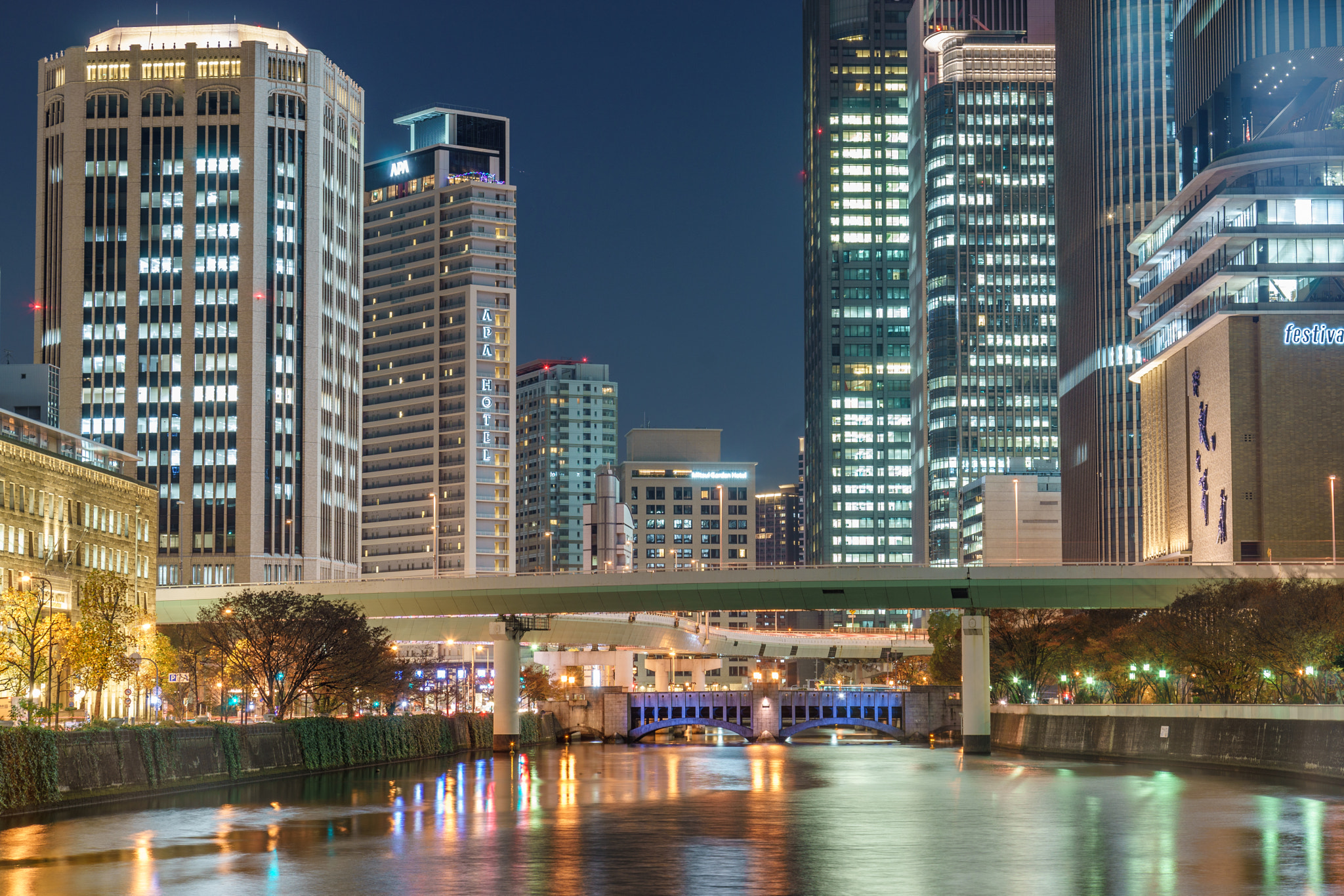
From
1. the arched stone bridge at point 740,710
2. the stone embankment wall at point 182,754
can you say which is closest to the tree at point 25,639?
the stone embankment wall at point 182,754

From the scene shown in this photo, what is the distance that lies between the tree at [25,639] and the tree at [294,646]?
1361cm

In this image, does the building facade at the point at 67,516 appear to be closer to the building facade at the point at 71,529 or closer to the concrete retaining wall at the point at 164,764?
the building facade at the point at 71,529

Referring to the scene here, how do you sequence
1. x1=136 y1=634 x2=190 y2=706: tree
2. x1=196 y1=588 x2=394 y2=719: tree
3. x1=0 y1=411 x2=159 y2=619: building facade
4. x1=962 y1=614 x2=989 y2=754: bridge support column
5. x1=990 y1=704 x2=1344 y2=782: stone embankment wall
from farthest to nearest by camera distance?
x1=962 y1=614 x2=989 y2=754: bridge support column → x1=0 y1=411 x2=159 y2=619: building facade → x1=196 y1=588 x2=394 y2=719: tree → x1=136 y1=634 x2=190 y2=706: tree → x1=990 y1=704 x2=1344 y2=782: stone embankment wall

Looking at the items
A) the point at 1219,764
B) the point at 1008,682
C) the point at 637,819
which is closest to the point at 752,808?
the point at 637,819

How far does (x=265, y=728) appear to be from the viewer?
96000 millimetres

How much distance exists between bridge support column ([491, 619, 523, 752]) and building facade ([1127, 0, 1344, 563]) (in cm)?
6919

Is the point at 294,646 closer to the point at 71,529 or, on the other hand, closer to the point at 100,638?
the point at 100,638

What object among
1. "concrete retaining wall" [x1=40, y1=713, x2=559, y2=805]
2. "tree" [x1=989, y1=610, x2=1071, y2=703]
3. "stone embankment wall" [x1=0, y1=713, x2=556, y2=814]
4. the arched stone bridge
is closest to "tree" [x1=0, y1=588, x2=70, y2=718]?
"concrete retaining wall" [x1=40, y1=713, x2=559, y2=805]

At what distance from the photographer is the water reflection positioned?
45188 mm

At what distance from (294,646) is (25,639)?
2108cm

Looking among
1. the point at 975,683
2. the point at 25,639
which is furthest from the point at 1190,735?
the point at 25,639

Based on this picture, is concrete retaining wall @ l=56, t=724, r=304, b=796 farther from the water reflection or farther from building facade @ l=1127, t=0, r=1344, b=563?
building facade @ l=1127, t=0, r=1344, b=563

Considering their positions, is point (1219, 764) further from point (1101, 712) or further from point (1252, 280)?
point (1252, 280)

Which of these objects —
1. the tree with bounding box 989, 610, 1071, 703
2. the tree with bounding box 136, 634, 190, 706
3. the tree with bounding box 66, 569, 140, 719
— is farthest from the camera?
the tree with bounding box 989, 610, 1071, 703
